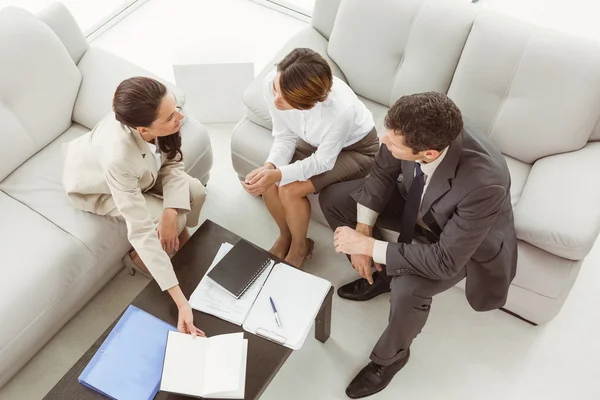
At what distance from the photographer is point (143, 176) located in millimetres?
1988

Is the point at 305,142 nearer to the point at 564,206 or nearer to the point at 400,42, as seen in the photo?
the point at 400,42

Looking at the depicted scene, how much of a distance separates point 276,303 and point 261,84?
104 cm

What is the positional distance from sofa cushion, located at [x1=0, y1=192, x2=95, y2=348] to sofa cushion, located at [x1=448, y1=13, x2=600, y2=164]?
164 cm

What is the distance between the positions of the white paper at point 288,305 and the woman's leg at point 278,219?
0.35m

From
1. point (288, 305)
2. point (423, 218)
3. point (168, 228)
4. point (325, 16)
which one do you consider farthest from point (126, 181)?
point (325, 16)

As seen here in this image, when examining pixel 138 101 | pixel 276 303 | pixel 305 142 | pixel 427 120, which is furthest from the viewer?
pixel 305 142

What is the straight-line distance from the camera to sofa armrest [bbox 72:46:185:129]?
2361mm

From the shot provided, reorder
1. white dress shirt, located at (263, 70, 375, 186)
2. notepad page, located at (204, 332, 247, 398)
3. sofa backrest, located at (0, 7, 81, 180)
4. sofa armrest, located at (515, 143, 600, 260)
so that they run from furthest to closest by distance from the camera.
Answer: sofa backrest, located at (0, 7, 81, 180) < white dress shirt, located at (263, 70, 375, 186) < sofa armrest, located at (515, 143, 600, 260) < notepad page, located at (204, 332, 247, 398)

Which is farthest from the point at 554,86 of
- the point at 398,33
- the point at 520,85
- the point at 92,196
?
the point at 92,196

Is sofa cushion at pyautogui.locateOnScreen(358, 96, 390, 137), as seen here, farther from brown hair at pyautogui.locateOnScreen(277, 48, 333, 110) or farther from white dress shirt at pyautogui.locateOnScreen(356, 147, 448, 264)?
brown hair at pyautogui.locateOnScreen(277, 48, 333, 110)

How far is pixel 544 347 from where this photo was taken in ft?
7.37

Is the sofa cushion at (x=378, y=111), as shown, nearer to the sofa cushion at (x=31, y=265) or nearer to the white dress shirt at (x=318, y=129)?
the white dress shirt at (x=318, y=129)

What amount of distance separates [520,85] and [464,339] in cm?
104

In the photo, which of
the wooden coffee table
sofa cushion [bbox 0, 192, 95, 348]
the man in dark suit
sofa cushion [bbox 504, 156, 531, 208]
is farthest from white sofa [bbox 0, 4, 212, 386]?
sofa cushion [bbox 504, 156, 531, 208]
